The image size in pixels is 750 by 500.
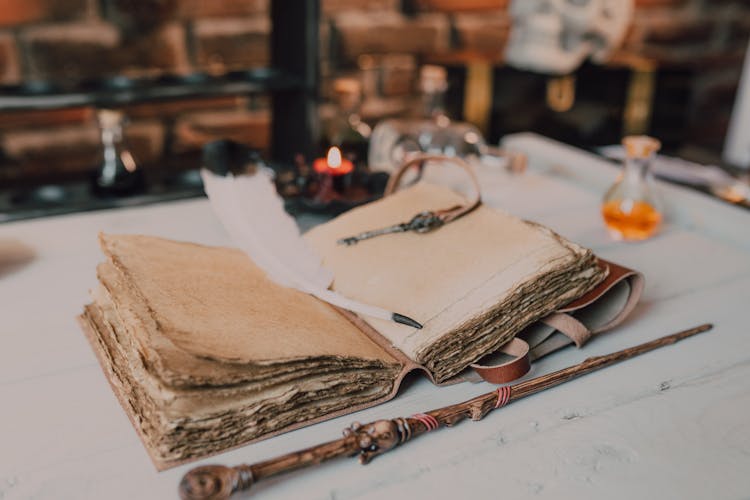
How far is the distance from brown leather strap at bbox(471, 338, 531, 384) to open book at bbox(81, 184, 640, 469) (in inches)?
0.5

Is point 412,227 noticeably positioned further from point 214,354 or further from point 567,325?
point 214,354

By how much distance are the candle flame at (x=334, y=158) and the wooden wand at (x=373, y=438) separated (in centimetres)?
53

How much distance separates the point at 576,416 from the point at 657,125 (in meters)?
2.14

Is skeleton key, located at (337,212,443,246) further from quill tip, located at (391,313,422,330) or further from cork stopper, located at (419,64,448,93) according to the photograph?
cork stopper, located at (419,64,448,93)

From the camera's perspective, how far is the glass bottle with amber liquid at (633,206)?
110 cm

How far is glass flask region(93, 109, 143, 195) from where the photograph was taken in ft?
4.14

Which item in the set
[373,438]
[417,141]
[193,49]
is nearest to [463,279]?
[373,438]

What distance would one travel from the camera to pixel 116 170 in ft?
4.23

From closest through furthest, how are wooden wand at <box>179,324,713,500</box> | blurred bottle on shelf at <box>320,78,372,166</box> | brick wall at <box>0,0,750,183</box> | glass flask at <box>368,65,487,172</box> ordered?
wooden wand at <box>179,324,713,500</box>, glass flask at <box>368,65,487,172</box>, blurred bottle on shelf at <box>320,78,372,166</box>, brick wall at <box>0,0,750,183</box>

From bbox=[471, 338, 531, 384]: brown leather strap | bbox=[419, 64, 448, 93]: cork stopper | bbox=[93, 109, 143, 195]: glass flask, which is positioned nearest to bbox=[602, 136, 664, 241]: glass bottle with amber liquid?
bbox=[471, 338, 531, 384]: brown leather strap

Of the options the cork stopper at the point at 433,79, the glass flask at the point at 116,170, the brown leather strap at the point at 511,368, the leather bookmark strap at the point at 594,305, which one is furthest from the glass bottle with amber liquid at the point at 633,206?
the glass flask at the point at 116,170

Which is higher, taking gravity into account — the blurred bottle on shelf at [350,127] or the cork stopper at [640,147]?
the cork stopper at [640,147]

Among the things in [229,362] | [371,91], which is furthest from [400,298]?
[371,91]

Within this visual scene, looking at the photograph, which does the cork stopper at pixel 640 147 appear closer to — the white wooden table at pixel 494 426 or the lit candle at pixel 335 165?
the white wooden table at pixel 494 426
